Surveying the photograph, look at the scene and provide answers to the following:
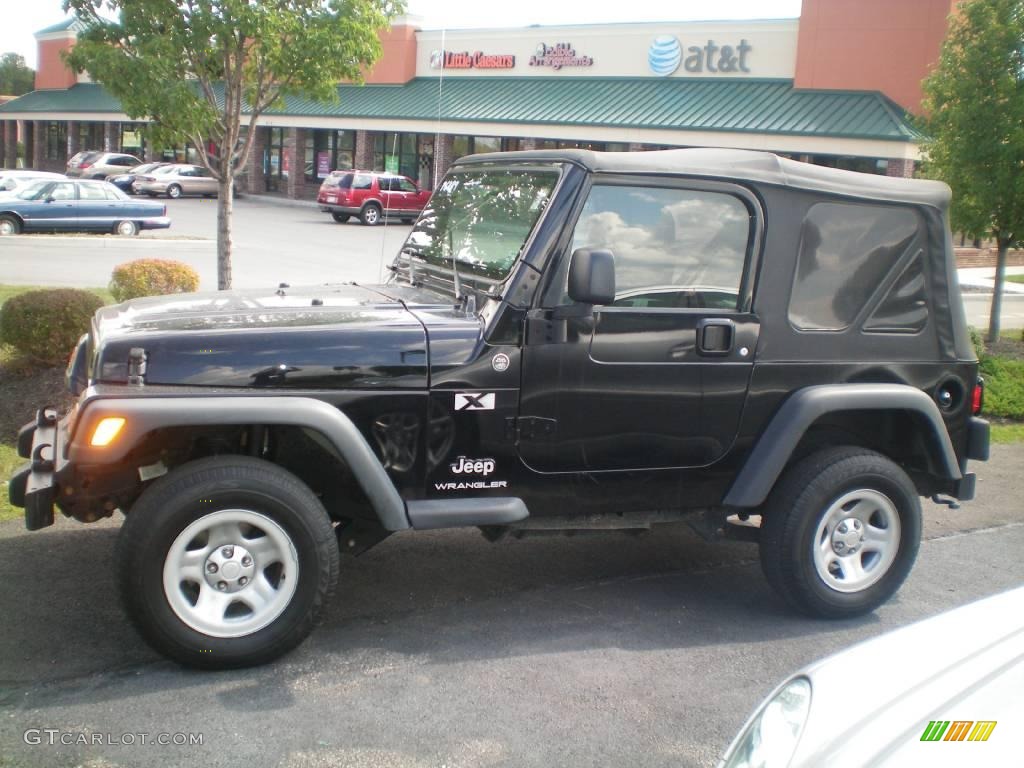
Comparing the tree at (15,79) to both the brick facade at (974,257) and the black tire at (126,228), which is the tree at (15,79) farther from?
the brick facade at (974,257)

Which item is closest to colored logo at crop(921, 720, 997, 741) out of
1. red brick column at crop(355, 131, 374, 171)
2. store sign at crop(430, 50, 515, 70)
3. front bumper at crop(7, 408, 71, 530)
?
front bumper at crop(7, 408, 71, 530)

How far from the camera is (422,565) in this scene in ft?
18.4

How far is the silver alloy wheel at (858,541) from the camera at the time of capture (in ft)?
16.8

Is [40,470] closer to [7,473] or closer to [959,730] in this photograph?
[7,473]

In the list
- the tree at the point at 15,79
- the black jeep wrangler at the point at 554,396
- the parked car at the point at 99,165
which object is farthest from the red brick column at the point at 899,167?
the tree at the point at 15,79

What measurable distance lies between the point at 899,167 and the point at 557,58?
1289 centimetres

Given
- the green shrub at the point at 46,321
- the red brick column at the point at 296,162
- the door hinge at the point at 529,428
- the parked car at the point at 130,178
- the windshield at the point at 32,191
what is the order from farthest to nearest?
the red brick column at the point at 296,162, the parked car at the point at 130,178, the windshield at the point at 32,191, the green shrub at the point at 46,321, the door hinge at the point at 529,428

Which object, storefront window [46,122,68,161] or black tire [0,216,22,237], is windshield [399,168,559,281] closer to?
black tire [0,216,22,237]

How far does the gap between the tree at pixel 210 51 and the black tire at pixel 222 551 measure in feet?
19.9

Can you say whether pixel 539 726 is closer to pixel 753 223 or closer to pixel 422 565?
pixel 422 565

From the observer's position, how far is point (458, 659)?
4.47 m

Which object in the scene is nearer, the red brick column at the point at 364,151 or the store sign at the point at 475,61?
the store sign at the point at 475,61

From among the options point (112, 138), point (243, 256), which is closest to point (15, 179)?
point (243, 256)

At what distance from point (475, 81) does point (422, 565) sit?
3445cm
